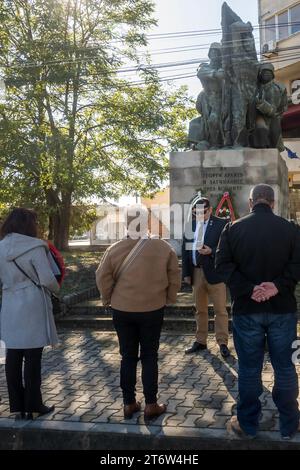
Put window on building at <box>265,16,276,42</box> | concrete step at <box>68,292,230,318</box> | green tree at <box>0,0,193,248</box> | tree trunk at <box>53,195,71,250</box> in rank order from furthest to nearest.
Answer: window on building at <box>265,16,276,42</box>, tree trunk at <box>53,195,71,250</box>, green tree at <box>0,0,193,248</box>, concrete step at <box>68,292,230,318</box>

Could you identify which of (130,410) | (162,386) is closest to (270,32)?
(162,386)

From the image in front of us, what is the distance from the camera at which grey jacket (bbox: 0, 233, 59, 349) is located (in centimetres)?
462

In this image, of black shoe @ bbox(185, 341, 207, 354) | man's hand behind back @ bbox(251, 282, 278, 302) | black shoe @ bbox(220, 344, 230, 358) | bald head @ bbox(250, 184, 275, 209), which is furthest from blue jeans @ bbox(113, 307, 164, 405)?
black shoe @ bbox(185, 341, 207, 354)

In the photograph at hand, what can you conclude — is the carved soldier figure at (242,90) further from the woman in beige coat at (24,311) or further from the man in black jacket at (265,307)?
the man in black jacket at (265,307)

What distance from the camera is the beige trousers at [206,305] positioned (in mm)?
6480

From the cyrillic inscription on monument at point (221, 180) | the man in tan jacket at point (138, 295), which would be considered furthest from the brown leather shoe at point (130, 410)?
the cyrillic inscription on monument at point (221, 180)

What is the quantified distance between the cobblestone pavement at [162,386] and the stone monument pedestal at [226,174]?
4975 millimetres

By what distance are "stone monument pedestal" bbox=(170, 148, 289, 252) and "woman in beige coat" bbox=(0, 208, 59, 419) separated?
289 inches

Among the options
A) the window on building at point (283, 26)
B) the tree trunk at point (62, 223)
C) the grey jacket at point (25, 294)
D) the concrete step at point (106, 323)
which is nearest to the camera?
the grey jacket at point (25, 294)

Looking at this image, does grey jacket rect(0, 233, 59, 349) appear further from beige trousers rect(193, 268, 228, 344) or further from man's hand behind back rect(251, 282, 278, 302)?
beige trousers rect(193, 268, 228, 344)

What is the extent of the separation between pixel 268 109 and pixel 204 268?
6673mm

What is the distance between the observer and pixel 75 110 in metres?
20.8
